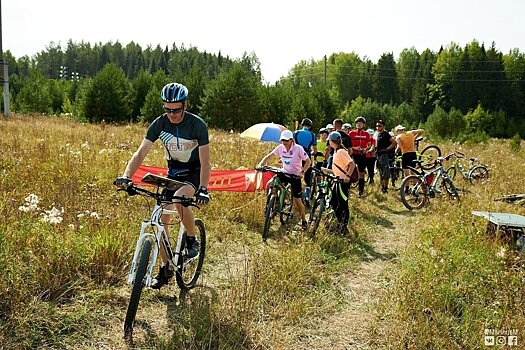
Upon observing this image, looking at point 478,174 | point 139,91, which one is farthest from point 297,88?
point 478,174

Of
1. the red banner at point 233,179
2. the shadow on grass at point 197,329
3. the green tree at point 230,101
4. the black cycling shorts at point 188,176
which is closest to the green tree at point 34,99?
the green tree at point 230,101

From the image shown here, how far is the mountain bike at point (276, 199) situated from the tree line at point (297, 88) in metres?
22.9

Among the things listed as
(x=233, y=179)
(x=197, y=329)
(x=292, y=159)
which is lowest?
(x=197, y=329)

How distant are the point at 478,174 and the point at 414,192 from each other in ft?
18.1

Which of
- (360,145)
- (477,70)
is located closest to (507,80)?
(477,70)

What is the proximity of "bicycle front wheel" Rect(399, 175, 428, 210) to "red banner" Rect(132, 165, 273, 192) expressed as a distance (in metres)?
3.83

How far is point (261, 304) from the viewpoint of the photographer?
15.0ft

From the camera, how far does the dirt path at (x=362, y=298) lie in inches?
161

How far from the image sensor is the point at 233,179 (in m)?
9.17

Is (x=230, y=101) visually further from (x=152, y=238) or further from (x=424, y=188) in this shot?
(x=152, y=238)

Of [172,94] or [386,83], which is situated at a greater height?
[386,83]

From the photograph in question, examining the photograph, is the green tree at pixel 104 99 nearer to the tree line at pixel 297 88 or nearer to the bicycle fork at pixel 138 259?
the tree line at pixel 297 88

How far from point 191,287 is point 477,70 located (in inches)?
3261

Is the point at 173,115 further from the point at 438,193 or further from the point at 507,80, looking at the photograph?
the point at 507,80
